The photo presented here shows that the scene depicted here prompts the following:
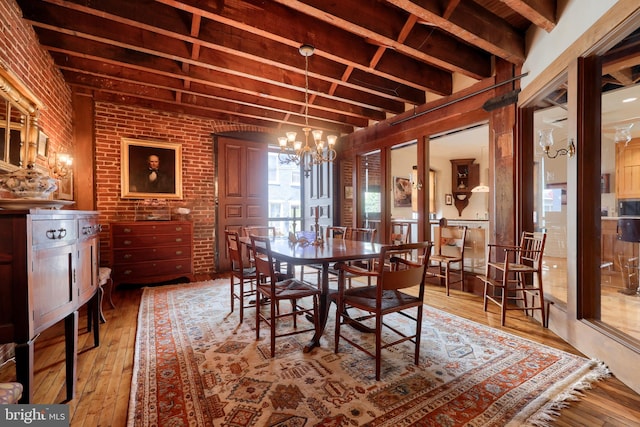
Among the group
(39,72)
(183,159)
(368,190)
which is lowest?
(368,190)

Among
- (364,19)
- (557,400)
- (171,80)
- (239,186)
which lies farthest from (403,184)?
(557,400)

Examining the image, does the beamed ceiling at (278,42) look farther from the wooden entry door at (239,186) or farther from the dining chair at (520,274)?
the dining chair at (520,274)

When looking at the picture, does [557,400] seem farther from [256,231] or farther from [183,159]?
[183,159]

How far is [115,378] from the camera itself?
1.90 m

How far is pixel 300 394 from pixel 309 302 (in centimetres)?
174

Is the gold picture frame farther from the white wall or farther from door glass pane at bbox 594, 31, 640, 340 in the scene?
door glass pane at bbox 594, 31, 640, 340

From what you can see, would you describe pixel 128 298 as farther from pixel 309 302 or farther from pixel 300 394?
pixel 300 394

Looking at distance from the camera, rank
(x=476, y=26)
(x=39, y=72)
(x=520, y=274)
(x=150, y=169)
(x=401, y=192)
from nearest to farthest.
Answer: (x=476, y=26)
(x=39, y=72)
(x=520, y=274)
(x=150, y=169)
(x=401, y=192)

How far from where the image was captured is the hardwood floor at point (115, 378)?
1.52m

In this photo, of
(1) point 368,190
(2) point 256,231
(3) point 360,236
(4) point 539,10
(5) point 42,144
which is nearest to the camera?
(4) point 539,10

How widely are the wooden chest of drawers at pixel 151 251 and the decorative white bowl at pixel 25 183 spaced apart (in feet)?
7.89

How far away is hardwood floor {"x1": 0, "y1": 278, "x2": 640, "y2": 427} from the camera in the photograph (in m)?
1.52

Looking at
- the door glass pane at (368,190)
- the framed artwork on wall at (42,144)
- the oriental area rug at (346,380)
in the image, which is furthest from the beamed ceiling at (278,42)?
the oriental area rug at (346,380)

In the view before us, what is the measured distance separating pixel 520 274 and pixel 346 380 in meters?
2.30
